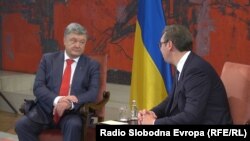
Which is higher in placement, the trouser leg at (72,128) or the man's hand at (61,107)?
the man's hand at (61,107)

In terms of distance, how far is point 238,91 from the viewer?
2979 millimetres

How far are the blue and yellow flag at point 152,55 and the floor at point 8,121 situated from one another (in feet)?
7.35

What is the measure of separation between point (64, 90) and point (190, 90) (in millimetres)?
1324

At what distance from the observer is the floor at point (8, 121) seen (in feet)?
17.9

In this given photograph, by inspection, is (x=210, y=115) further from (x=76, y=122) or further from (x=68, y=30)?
(x=68, y=30)

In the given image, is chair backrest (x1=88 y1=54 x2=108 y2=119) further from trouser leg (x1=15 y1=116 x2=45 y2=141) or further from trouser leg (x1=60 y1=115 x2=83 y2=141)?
trouser leg (x1=15 y1=116 x2=45 y2=141)

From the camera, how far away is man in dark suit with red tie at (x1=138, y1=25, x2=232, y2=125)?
271 centimetres

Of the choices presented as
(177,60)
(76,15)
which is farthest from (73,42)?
(76,15)

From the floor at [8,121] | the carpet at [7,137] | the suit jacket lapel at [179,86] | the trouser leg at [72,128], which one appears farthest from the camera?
the floor at [8,121]

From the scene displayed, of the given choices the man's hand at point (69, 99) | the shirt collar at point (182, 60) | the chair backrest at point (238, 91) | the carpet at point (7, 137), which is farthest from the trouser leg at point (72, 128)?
the carpet at point (7, 137)

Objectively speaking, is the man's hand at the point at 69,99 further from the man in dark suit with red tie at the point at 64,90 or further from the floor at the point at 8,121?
the floor at the point at 8,121

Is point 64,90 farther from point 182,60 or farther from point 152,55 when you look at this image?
point 182,60

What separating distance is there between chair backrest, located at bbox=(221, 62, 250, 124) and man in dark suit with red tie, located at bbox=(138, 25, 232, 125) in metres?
0.11

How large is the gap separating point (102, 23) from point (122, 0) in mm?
484
